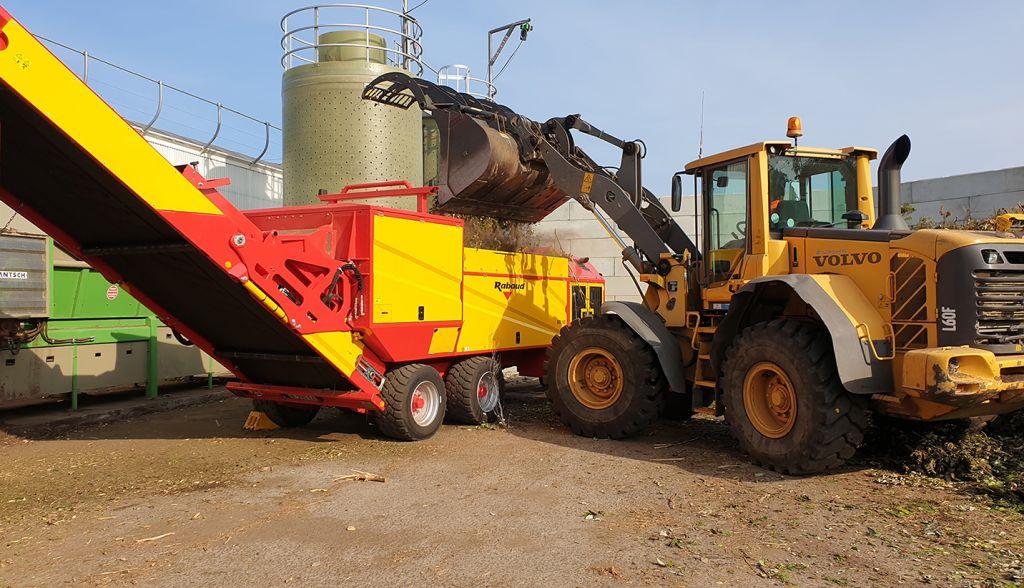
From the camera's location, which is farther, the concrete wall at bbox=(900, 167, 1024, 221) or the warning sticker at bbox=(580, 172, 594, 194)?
the concrete wall at bbox=(900, 167, 1024, 221)

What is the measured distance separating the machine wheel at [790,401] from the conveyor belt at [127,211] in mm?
3536

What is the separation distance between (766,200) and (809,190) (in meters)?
0.55

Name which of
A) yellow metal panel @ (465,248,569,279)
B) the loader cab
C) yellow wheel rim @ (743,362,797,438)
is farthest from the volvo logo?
yellow metal panel @ (465,248,569,279)

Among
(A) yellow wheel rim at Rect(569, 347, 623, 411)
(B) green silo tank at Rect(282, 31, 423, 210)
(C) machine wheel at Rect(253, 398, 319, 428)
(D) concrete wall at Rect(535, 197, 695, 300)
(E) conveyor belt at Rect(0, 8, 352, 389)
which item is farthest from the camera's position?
(D) concrete wall at Rect(535, 197, 695, 300)

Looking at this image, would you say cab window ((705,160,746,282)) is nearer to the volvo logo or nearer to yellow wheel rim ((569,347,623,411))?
the volvo logo

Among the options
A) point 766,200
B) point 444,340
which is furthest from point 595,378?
point 766,200

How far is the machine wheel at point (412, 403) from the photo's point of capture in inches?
283

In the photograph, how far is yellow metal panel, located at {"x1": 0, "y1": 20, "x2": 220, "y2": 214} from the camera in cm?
453

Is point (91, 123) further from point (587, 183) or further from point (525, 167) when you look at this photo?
point (587, 183)

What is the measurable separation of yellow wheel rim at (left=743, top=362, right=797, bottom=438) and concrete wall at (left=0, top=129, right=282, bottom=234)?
918 cm

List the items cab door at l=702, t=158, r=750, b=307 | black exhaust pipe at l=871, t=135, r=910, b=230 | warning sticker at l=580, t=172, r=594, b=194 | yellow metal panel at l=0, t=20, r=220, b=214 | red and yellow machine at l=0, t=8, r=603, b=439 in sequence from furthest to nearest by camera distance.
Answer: warning sticker at l=580, t=172, r=594, b=194 < cab door at l=702, t=158, r=750, b=307 < black exhaust pipe at l=871, t=135, r=910, b=230 < red and yellow machine at l=0, t=8, r=603, b=439 < yellow metal panel at l=0, t=20, r=220, b=214

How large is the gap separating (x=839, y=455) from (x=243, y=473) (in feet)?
15.7

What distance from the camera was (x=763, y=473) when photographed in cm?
612

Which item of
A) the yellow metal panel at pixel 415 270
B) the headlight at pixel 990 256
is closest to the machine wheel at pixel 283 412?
the yellow metal panel at pixel 415 270
